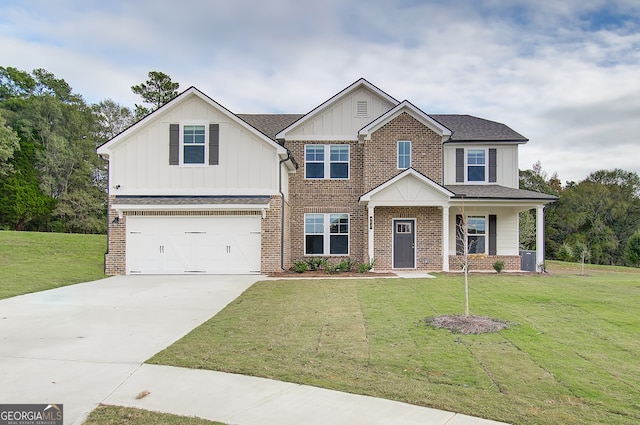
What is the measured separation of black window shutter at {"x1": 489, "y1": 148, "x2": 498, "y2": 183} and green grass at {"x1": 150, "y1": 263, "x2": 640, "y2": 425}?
32.3 feet

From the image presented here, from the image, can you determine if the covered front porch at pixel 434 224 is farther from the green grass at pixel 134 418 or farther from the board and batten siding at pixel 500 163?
the green grass at pixel 134 418

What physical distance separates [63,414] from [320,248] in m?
15.8

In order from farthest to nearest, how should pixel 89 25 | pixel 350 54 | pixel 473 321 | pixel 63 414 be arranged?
pixel 350 54
pixel 89 25
pixel 473 321
pixel 63 414

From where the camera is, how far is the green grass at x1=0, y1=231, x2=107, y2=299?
1388cm

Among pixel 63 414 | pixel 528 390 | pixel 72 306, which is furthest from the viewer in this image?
pixel 72 306

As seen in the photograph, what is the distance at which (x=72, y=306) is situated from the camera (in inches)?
401

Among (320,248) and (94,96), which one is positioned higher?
(94,96)

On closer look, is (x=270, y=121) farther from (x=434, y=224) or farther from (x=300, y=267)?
(x=434, y=224)

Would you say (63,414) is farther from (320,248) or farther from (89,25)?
(89,25)

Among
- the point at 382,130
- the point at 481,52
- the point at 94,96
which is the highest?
the point at 94,96

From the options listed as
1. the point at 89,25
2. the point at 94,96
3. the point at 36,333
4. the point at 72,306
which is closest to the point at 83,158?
the point at 94,96

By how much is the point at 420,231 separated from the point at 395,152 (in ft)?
11.9

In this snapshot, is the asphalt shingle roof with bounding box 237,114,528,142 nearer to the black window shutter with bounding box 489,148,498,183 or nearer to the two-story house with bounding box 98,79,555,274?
the two-story house with bounding box 98,79,555,274

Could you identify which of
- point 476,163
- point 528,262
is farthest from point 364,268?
point 476,163
